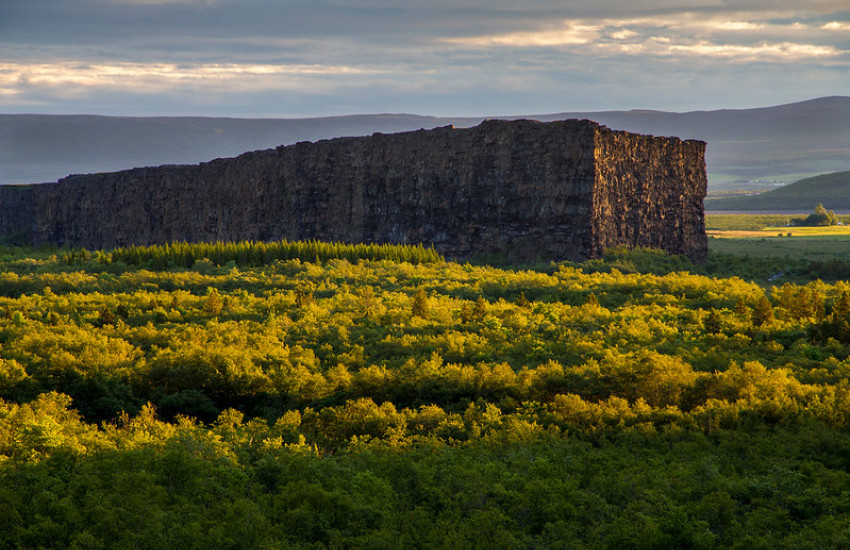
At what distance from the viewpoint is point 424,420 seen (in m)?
15.4

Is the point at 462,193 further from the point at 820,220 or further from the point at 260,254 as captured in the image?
the point at 820,220

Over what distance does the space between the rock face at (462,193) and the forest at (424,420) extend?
38.0ft

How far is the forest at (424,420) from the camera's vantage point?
36.7 ft

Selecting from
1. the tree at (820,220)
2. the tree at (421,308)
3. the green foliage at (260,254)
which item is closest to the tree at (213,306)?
the tree at (421,308)

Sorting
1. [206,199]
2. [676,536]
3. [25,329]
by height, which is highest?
[206,199]

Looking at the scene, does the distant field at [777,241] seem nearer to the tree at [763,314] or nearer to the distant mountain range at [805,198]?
the tree at [763,314]

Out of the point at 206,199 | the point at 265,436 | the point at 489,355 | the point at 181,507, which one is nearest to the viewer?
the point at 181,507

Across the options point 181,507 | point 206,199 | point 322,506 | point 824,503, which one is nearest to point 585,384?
point 824,503

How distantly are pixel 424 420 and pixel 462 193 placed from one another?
27783 mm

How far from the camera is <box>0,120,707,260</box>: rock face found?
129 ft

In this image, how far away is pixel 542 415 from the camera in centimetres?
1581

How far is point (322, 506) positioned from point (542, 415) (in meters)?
5.60

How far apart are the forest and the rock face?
38.0ft

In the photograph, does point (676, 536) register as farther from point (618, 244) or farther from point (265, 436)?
point (618, 244)
